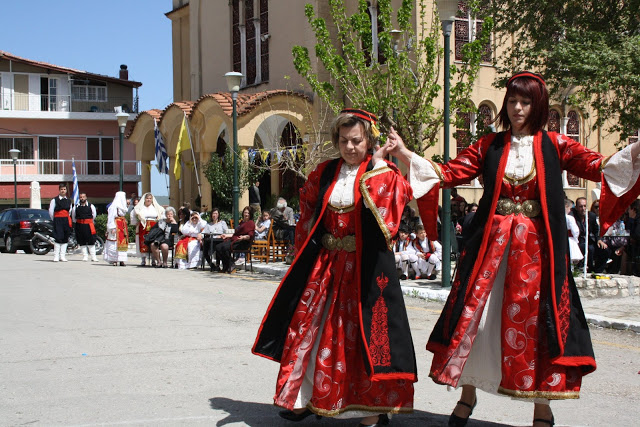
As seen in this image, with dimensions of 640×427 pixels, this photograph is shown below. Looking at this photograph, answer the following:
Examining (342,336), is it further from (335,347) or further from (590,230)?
(590,230)

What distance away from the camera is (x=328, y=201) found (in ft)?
16.2

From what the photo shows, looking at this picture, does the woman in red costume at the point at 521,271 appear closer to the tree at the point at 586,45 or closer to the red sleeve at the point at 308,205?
the red sleeve at the point at 308,205

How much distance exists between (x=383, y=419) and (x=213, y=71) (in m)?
27.1

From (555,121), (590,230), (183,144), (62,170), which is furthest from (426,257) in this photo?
(62,170)

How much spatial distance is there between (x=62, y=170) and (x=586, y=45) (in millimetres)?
37971

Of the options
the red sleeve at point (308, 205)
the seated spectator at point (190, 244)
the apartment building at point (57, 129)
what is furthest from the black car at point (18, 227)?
the red sleeve at point (308, 205)

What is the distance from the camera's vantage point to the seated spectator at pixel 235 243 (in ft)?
54.5

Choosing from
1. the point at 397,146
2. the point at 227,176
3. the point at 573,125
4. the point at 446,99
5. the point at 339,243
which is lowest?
the point at 339,243

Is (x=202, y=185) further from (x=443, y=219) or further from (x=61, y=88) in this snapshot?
(x=61, y=88)

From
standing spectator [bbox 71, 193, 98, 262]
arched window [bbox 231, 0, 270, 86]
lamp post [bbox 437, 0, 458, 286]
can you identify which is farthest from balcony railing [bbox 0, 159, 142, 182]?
lamp post [bbox 437, 0, 458, 286]

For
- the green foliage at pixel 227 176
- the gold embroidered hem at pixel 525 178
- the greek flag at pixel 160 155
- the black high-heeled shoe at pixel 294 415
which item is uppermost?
the greek flag at pixel 160 155

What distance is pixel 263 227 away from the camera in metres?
18.0

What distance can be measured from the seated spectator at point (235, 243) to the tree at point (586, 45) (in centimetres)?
664

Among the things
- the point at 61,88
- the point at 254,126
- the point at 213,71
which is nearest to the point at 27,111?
the point at 61,88
